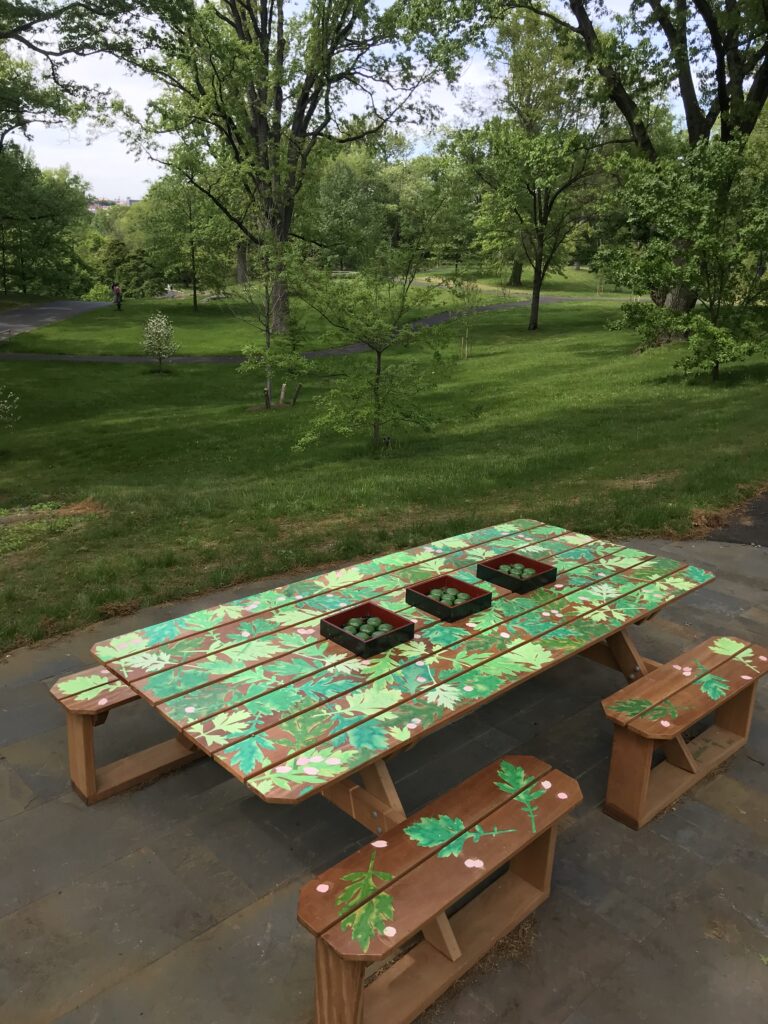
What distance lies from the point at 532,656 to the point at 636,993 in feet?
4.34

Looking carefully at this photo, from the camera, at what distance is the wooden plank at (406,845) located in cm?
212

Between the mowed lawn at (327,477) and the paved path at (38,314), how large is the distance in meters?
15.3

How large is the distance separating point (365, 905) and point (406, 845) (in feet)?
1.02

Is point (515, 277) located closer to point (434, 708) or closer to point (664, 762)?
point (664, 762)

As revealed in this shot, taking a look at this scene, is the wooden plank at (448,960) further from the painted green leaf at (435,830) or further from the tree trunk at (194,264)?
the tree trunk at (194,264)

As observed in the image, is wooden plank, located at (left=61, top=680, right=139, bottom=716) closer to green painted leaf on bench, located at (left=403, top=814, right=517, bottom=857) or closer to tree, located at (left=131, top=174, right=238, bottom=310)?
green painted leaf on bench, located at (left=403, top=814, right=517, bottom=857)

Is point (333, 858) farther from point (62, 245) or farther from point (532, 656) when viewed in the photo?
point (62, 245)

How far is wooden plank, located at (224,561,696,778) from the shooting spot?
2.52 meters

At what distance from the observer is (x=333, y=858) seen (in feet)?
Result: 9.97

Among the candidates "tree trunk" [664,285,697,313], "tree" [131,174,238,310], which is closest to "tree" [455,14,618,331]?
"tree trunk" [664,285,697,313]

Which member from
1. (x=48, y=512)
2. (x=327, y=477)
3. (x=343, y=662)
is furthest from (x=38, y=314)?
(x=343, y=662)

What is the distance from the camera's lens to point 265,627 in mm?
3477

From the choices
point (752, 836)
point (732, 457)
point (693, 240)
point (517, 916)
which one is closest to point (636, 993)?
point (517, 916)

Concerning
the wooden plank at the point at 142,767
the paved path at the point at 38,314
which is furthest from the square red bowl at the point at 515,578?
the paved path at the point at 38,314
